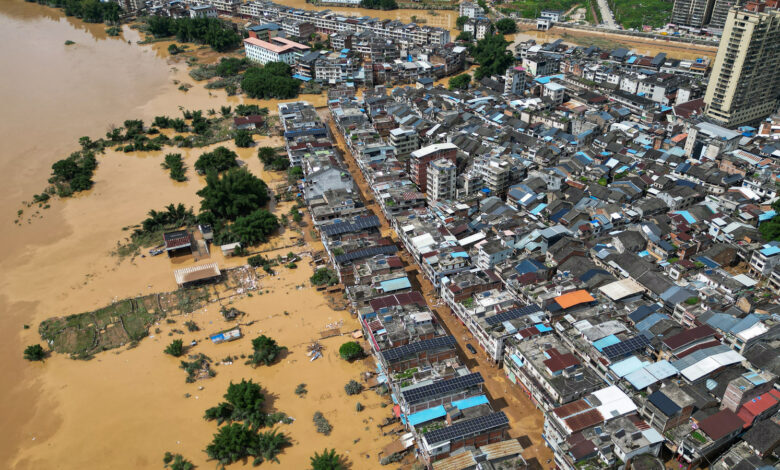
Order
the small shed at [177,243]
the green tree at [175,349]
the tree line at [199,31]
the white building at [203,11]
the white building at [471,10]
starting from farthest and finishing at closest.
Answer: the white building at [471,10]
the white building at [203,11]
the tree line at [199,31]
the small shed at [177,243]
the green tree at [175,349]

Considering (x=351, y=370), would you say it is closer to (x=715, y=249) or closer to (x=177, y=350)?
(x=177, y=350)

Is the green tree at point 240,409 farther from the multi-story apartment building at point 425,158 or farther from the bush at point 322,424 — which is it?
the multi-story apartment building at point 425,158

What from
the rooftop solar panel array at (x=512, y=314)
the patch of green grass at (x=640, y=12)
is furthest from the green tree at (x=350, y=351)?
the patch of green grass at (x=640, y=12)

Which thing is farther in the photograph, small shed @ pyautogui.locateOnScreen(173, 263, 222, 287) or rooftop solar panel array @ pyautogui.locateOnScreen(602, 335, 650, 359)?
small shed @ pyautogui.locateOnScreen(173, 263, 222, 287)

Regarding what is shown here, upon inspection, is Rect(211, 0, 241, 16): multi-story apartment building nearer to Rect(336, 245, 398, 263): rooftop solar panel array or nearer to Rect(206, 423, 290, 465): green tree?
Rect(336, 245, 398, 263): rooftop solar panel array

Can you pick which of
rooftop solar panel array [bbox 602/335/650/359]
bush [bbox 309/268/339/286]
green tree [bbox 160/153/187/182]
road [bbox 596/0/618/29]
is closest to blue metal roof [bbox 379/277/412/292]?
bush [bbox 309/268/339/286]
